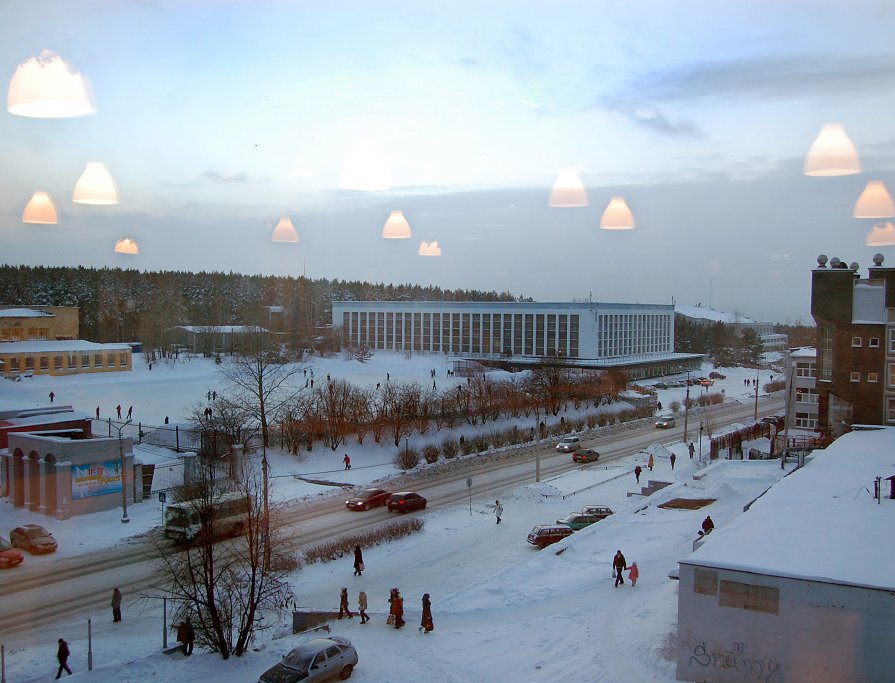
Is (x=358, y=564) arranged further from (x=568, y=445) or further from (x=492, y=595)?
(x=568, y=445)

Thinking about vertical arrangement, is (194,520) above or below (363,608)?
above

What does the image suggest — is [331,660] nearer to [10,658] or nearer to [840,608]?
[10,658]

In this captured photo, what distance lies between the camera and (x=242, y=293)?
5794 cm

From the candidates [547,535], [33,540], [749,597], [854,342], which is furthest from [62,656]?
[854,342]

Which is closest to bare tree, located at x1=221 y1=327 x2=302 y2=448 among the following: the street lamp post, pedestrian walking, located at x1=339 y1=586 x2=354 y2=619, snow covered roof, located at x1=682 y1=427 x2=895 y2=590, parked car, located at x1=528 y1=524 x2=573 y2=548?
the street lamp post

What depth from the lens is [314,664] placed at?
7660 mm

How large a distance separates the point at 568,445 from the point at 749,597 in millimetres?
20494

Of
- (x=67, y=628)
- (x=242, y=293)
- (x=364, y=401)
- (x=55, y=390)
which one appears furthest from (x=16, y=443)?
(x=242, y=293)

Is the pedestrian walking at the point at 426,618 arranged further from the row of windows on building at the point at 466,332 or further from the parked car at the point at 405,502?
the row of windows on building at the point at 466,332

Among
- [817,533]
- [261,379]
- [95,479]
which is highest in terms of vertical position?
[261,379]

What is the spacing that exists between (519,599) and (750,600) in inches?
178

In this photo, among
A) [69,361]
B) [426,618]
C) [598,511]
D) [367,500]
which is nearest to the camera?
[426,618]

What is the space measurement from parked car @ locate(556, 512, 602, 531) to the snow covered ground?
0.51 m

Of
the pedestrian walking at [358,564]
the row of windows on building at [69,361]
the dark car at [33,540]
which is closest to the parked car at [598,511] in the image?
the pedestrian walking at [358,564]
